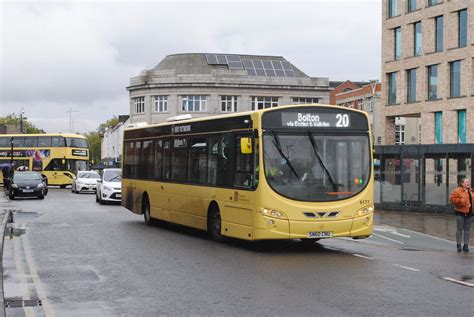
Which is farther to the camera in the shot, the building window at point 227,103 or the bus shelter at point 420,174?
the building window at point 227,103

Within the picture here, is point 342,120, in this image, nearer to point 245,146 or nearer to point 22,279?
point 245,146

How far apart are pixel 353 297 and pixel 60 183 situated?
54068 millimetres

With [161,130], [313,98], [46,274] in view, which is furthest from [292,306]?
[313,98]

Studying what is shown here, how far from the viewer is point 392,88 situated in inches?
2411

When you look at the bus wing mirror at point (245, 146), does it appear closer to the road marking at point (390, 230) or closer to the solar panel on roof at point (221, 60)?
Result: the road marking at point (390, 230)

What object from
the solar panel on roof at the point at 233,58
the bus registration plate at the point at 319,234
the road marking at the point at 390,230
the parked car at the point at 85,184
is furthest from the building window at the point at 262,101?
the bus registration plate at the point at 319,234

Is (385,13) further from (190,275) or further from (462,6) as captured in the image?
(190,275)

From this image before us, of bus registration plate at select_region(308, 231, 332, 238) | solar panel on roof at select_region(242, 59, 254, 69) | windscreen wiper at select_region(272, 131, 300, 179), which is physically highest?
solar panel on roof at select_region(242, 59, 254, 69)

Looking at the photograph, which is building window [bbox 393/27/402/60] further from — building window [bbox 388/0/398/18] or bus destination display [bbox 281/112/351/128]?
bus destination display [bbox 281/112/351/128]

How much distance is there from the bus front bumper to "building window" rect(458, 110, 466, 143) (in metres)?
41.0

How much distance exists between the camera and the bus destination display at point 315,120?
15.3 m

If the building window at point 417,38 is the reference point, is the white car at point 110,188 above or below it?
below

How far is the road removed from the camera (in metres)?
9.10

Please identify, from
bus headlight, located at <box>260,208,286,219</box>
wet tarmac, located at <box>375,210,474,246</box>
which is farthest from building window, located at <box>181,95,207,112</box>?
bus headlight, located at <box>260,208,286,219</box>
